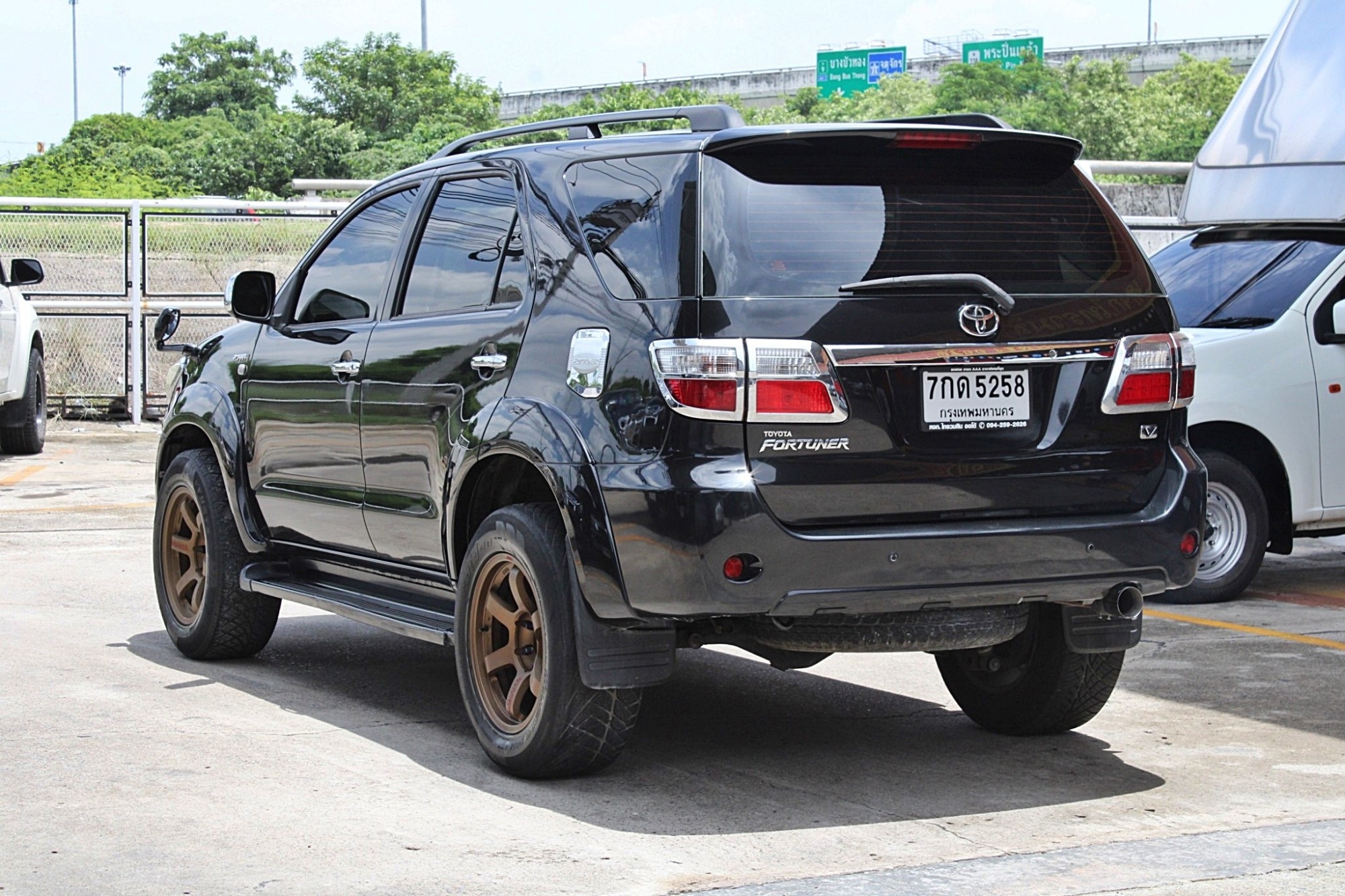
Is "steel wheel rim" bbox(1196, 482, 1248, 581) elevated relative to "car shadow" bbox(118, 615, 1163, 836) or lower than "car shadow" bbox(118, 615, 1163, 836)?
elevated

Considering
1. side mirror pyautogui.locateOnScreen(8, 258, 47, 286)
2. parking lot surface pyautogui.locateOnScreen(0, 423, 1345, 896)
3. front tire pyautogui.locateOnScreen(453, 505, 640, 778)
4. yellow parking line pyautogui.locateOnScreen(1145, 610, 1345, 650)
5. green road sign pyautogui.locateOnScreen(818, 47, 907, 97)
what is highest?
green road sign pyautogui.locateOnScreen(818, 47, 907, 97)

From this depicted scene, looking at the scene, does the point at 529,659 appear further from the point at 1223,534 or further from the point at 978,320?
the point at 1223,534

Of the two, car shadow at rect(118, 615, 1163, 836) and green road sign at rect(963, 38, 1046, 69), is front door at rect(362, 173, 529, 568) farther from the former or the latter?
green road sign at rect(963, 38, 1046, 69)

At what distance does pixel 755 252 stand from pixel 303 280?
264cm

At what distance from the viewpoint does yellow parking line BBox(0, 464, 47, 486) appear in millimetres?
13810

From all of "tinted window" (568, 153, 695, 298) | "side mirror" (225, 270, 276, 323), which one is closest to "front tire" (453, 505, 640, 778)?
"tinted window" (568, 153, 695, 298)

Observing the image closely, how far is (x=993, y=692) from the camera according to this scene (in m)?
6.15

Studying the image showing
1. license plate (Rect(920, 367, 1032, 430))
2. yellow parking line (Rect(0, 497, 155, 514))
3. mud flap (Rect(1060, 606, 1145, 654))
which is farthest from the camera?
yellow parking line (Rect(0, 497, 155, 514))

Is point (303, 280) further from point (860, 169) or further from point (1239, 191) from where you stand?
point (1239, 191)

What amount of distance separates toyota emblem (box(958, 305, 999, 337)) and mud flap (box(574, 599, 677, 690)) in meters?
1.17

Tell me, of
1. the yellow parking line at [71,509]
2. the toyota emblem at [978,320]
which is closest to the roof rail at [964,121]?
the toyota emblem at [978,320]

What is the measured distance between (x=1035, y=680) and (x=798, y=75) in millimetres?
106947

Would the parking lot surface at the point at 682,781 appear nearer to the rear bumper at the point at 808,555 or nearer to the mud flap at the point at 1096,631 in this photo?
the mud flap at the point at 1096,631

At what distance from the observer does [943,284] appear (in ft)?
16.6
